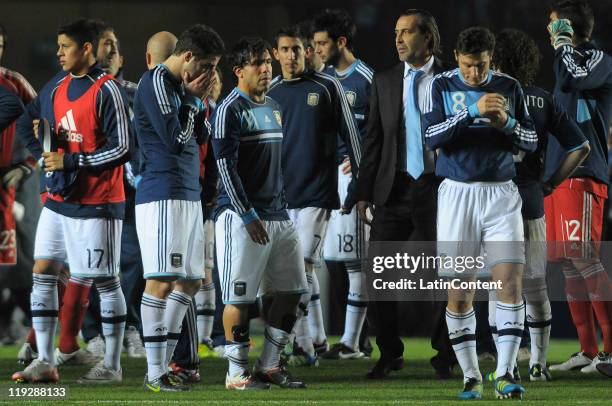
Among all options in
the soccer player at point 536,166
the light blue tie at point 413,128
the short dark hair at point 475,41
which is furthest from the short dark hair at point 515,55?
the short dark hair at point 475,41

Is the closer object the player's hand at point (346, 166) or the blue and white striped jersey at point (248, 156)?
the blue and white striped jersey at point (248, 156)

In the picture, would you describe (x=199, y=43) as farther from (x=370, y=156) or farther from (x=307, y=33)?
(x=307, y=33)

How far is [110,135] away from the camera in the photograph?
7559 millimetres

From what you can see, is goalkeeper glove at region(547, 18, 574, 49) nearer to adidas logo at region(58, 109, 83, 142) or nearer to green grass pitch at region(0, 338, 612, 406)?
green grass pitch at region(0, 338, 612, 406)

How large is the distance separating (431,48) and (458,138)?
4.30 ft

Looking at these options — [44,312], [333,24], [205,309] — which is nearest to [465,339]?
[44,312]

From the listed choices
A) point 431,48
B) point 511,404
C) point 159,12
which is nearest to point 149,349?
point 511,404

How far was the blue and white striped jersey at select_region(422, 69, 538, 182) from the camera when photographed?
22.4 feet

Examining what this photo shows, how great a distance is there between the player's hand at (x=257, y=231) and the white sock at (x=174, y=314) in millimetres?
561

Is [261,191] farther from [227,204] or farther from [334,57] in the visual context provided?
[334,57]

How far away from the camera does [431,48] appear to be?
8070 mm

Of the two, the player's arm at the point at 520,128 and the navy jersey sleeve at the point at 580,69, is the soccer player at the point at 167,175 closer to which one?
the player's arm at the point at 520,128

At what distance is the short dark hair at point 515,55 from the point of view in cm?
776

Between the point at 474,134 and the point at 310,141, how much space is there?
6.86 ft
